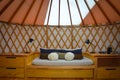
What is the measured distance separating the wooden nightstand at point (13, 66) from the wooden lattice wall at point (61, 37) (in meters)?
0.82

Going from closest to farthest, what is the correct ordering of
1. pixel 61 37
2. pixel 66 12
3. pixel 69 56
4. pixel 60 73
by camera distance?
pixel 60 73 < pixel 69 56 < pixel 66 12 < pixel 61 37

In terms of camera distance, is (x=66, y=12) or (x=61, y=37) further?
(x=61, y=37)

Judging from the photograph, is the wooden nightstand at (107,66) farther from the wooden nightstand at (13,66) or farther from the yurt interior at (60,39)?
the wooden nightstand at (13,66)

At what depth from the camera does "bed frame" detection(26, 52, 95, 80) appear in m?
3.62

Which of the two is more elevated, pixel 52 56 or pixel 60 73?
pixel 52 56

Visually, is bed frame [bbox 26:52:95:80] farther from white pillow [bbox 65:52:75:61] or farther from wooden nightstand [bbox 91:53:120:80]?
white pillow [bbox 65:52:75:61]

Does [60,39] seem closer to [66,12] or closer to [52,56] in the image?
[66,12]

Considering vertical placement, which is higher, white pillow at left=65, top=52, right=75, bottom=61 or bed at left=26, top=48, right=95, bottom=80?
white pillow at left=65, top=52, right=75, bottom=61

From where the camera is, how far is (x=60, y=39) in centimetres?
488

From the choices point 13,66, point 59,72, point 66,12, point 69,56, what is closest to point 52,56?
point 69,56

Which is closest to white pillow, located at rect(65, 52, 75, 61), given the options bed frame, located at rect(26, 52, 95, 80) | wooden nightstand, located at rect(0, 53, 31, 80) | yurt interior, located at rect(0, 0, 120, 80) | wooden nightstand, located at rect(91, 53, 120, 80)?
yurt interior, located at rect(0, 0, 120, 80)

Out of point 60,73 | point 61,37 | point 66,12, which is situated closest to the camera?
point 60,73

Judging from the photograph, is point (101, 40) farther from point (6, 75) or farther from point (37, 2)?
point (6, 75)

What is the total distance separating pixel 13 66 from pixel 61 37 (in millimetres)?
1688
